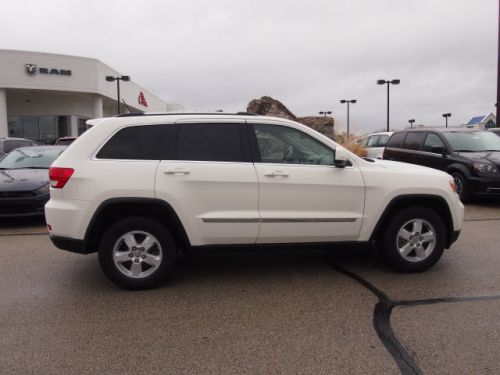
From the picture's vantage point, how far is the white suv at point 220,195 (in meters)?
4.57

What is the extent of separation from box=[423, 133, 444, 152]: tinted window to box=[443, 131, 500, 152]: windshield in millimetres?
205

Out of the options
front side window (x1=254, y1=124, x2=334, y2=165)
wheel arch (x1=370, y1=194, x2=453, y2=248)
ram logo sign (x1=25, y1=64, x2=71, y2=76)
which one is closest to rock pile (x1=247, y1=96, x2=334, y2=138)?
wheel arch (x1=370, y1=194, x2=453, y2=248)

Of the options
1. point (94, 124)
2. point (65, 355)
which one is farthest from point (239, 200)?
point (65, 355)

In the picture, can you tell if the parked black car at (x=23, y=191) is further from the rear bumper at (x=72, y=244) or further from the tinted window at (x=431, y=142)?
the tinted window at (x=431, y=142)

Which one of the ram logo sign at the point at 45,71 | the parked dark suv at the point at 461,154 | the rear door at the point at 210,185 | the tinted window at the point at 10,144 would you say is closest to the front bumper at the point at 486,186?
the parked dark suv at the point at 461,154

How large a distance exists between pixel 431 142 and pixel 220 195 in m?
8.15

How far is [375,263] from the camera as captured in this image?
561cm

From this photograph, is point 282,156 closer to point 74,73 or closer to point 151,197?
point 151,197

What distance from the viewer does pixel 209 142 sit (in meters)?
4.85

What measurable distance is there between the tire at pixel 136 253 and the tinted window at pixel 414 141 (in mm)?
8709

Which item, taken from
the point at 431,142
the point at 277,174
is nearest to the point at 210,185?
the point at 277,174

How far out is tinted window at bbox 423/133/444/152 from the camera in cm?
1104

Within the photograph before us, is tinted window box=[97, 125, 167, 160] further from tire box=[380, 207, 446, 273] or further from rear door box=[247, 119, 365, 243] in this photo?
tire box=[380, 207, 446, 273]

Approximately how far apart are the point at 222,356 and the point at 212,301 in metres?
1.10
